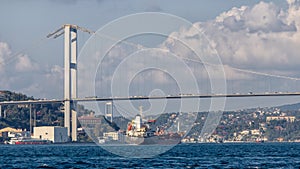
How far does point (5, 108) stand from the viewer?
193875mm

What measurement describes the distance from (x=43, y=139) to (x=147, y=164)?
10680 centimetres

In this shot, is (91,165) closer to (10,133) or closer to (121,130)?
(121,130)

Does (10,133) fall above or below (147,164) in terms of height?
above

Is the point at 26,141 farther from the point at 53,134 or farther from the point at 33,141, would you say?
the point at 53,134

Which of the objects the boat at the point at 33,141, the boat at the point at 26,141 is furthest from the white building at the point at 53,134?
the boat at the point at 26,141

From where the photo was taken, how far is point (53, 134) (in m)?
160

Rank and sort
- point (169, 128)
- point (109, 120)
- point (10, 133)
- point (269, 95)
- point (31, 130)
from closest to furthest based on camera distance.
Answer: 1. point (269, 95)
2. point (169, 128)
3. point (109, 120)
4. point (10, 133)
5. point (31, 130)

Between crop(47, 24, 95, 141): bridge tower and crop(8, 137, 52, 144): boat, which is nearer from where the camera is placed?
crop(47, 24, 95, 141): bridge tower

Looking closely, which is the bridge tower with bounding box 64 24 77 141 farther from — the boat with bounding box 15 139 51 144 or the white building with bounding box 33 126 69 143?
the boat with bounding box 15 139 51 144

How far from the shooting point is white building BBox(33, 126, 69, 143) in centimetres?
15082

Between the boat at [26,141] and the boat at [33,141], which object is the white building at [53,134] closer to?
the boat at [33,141]

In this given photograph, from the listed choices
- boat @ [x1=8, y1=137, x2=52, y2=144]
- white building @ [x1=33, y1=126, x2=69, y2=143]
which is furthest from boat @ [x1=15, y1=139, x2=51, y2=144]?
white building @ [x1=33, y1=126, x2=69, y2=143]

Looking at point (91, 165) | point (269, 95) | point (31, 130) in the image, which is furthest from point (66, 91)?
point (91, 165)

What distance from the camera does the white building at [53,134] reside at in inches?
5938
